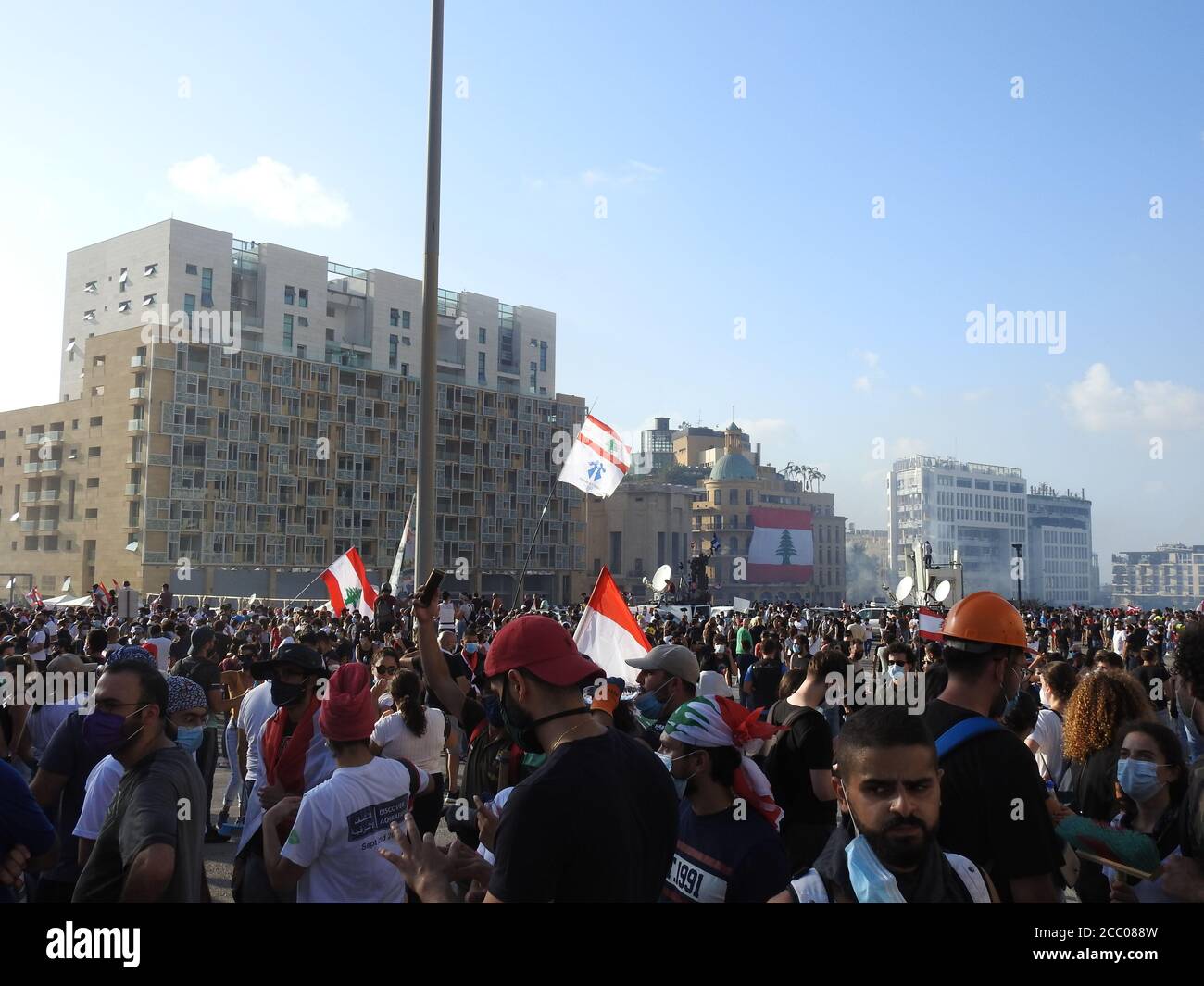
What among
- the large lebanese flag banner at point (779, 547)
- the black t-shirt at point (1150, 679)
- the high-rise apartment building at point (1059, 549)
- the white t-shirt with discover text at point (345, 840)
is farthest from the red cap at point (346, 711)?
the high-rise apartment building at point (1059, 549)

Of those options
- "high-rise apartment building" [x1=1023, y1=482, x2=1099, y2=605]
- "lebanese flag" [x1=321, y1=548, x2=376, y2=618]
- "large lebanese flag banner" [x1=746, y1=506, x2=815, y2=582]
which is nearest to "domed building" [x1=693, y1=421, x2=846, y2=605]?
"large lebanese flag banner" [x1=746, y1=506, x2=815, y2=582]

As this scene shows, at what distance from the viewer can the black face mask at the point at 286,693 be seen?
16.6 ft

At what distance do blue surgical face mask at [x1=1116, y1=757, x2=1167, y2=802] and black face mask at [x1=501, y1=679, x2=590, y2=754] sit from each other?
2.48 m

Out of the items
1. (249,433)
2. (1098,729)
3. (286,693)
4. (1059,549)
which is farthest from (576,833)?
(1059,549)

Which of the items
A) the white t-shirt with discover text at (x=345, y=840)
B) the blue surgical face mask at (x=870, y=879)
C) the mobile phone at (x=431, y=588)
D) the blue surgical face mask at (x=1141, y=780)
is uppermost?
→ the mobile phone at (x=431, y=588)

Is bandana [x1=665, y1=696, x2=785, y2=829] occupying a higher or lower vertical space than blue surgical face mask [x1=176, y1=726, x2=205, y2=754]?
higher

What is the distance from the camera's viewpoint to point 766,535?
122688 millimetres

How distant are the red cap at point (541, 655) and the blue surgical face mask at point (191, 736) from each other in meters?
3.58

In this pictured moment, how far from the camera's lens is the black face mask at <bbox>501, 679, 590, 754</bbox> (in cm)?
289

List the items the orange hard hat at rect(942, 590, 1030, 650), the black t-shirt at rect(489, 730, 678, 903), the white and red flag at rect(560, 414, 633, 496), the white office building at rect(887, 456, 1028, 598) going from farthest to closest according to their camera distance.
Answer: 1. the white office building at rect(887, 456, 1028, 598)
2. the white and red flag at rect(560, 414, 633, 496)
3. the orange hard hat at rect(942, 590, 1030, 650)
4. the black t-shirt at rect(489, 730, 678, 903)

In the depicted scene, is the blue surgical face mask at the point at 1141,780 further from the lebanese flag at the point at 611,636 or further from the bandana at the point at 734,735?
the lebanese flag at the point at 611,636

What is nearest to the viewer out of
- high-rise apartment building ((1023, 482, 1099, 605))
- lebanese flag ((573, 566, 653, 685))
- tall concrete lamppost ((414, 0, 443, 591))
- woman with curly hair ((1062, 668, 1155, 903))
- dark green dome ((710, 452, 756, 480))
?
woman with curly hair ((1062, 668, 1155, 903))

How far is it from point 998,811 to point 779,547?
122 meters

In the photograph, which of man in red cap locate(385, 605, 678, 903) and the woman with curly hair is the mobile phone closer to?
man in red cap locate(385, 605, 678, 903)
